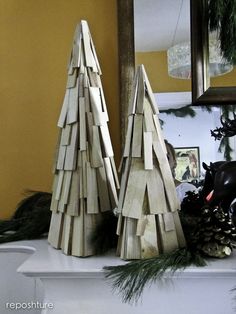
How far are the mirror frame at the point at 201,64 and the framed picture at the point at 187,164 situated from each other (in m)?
0.13

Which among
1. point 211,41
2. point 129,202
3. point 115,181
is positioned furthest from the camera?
point 211,41

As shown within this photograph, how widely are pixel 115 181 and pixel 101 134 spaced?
0.11 m

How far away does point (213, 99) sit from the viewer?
2.77ft

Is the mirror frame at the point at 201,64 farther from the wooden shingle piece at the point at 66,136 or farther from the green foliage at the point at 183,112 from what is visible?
the wooden shingle piece at the point at 66,136

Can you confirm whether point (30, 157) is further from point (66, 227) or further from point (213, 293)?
point (213, 293)

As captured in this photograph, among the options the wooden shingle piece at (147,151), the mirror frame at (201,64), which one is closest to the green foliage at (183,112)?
the mirror frame at (201,64)

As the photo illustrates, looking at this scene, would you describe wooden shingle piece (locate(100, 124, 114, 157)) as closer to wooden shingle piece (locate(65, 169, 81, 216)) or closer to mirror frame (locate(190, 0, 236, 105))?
wooden shingle piece (locate(65, 169, 81, 216))

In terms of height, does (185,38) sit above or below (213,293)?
above

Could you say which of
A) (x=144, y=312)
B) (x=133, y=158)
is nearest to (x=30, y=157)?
(x=133, y=158)

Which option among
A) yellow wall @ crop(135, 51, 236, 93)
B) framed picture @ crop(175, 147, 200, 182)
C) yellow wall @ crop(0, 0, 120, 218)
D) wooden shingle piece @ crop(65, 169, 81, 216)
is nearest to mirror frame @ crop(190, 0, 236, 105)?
yellow wall @ crop(135, 51, 236, 93)

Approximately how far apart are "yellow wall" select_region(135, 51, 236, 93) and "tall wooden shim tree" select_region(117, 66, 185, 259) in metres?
0.25

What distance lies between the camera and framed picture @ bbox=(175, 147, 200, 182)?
0.83 m

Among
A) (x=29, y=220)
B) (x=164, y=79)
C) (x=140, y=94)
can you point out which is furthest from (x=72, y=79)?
(x=29, y=220)

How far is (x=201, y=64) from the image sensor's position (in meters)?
0.84
